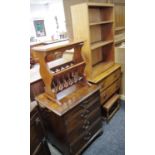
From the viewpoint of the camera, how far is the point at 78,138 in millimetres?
1740

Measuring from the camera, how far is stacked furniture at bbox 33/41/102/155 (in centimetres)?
153

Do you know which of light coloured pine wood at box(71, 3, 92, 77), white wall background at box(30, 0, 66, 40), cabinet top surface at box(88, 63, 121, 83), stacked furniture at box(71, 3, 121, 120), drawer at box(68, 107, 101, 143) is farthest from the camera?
white wall background at box(30, 0, 66, 40)

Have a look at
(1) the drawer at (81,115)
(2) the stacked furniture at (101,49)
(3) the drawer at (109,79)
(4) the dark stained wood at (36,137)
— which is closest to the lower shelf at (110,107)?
(2) the stacked furniture at (101,49)

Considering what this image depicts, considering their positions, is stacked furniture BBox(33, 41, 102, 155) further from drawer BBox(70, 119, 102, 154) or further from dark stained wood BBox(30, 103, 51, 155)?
dark stained wood BBox(30, 103, 51, 155)

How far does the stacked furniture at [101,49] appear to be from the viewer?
1939mm

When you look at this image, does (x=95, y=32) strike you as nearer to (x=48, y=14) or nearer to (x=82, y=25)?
(x=82, y=25)

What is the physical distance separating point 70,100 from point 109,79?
886 mm

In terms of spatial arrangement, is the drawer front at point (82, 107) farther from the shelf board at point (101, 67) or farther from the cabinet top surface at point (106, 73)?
the shelf board at point (101, 67)

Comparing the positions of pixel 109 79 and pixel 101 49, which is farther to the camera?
pixel 101 49

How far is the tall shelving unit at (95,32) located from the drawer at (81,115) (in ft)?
1.14

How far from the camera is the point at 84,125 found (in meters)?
1.78

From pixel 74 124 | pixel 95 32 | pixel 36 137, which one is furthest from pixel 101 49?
pixel 36 137

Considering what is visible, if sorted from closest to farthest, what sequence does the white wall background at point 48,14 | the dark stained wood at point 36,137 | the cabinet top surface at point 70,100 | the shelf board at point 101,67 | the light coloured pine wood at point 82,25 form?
the dark stained wood at point 36,137 < the cabinet top surface at point 70,100 < the light coloured pine wood at point 82,25 < the shelf board at point 101,67 < the white wall background at point 48,14

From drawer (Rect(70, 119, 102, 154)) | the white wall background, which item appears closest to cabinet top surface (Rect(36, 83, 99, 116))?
drawer (Rect(70, 119, 102, 154))
